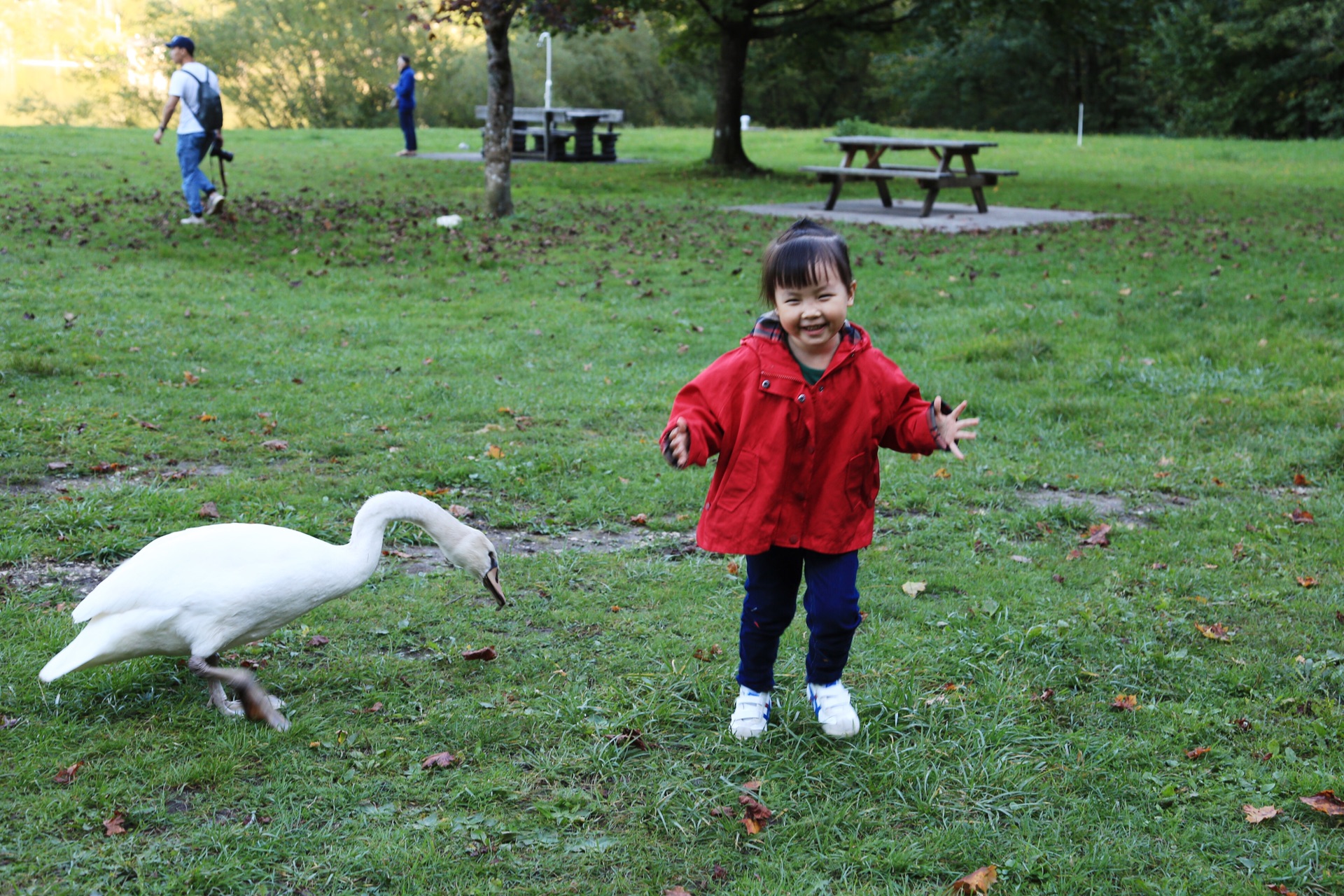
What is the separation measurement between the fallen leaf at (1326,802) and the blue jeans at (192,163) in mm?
12505

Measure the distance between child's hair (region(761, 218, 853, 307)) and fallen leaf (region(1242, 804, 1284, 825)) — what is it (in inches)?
75.4

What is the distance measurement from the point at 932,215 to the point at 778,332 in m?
14.2

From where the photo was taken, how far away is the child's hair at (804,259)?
3.20m

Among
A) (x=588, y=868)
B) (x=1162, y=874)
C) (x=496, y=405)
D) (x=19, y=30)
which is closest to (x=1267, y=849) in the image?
(x=1162, y=874)

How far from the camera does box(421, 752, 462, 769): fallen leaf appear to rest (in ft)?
11.0

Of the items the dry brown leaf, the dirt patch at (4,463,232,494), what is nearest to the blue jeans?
the dirt patch at (4,463,232,494)

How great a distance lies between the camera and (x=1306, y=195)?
18.7m

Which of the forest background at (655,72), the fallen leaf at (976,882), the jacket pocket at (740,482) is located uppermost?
the forest background at (655,72)

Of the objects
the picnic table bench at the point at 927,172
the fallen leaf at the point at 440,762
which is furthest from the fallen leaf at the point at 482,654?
the picnic table bench at the point at 927,172

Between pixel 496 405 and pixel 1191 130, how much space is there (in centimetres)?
4361

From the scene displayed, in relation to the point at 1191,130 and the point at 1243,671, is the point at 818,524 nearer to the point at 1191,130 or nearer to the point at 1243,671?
the point at 1243,671

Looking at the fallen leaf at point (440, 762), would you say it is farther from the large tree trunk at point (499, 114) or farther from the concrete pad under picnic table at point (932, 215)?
the concrete pad under picnic table at point (932, 215)

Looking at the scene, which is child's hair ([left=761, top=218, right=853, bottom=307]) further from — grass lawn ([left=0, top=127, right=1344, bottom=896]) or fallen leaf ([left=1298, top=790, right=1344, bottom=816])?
fallen leaf ([left=1298, top=790, right=1344, bottom=816])

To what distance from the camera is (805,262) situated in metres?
3.20
